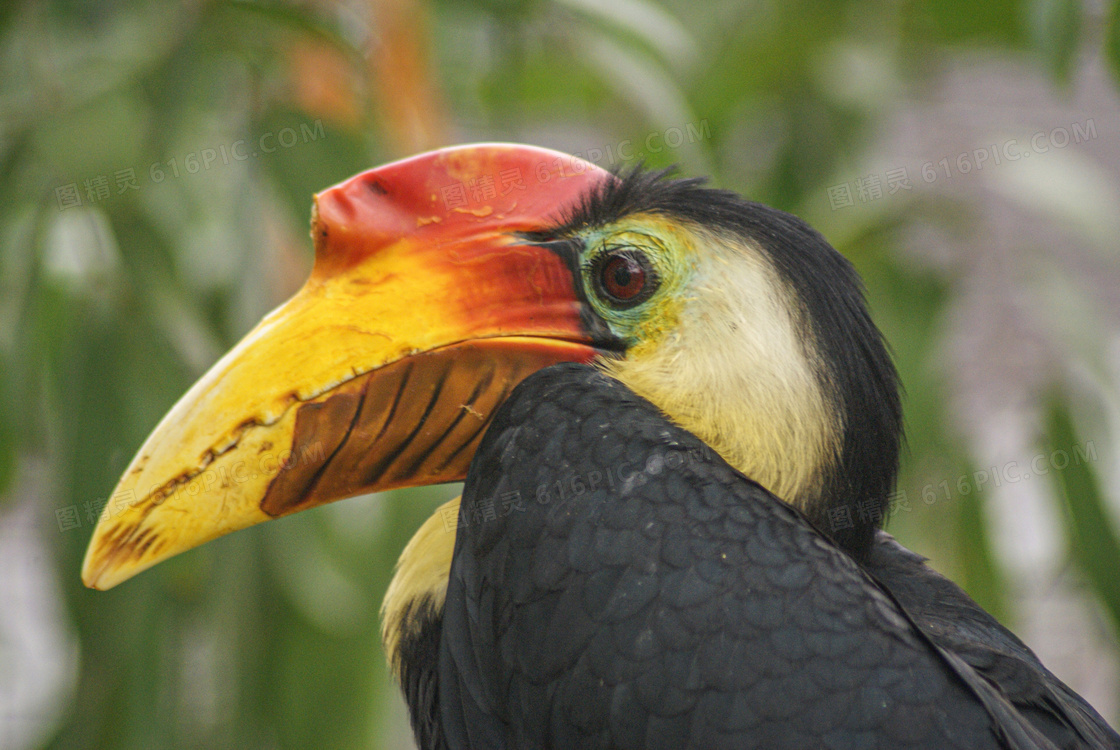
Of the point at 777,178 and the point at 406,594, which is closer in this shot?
the point at 406,594

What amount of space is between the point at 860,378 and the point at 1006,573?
70.2 inches

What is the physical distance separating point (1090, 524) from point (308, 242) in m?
1.69

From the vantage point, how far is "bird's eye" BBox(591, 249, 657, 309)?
111cm

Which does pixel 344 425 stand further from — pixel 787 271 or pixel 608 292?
pixel 787 271

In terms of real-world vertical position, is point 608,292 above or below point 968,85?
below

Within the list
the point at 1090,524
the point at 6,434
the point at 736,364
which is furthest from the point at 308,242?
the point at 1090,524

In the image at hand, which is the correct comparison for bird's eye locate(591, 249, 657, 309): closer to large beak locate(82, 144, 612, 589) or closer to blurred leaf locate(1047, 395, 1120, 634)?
large beak locate(82, 144, 612, 589)

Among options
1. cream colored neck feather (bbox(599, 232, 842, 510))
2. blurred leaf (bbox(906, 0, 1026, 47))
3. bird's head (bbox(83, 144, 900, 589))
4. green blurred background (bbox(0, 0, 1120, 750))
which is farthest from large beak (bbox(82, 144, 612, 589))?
blurred leaf (bbox(906, 0, 1026, 47))

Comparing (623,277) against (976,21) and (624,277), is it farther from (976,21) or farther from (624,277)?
(976,21)

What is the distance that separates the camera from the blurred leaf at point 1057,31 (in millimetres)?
1647

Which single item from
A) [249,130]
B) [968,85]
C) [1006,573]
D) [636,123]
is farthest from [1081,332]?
[968,85]

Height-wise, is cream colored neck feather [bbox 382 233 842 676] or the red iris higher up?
the red iris

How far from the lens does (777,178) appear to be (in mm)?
3004

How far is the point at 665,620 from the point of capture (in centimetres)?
90
